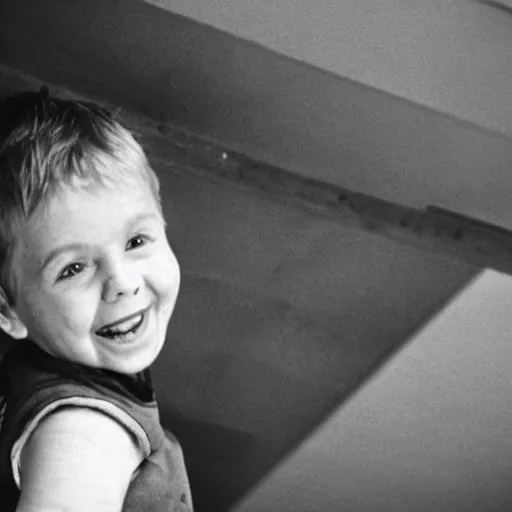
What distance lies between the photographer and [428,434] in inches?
46.6

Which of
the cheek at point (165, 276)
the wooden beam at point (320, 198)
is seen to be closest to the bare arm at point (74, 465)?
the cheek at point (165, 276)

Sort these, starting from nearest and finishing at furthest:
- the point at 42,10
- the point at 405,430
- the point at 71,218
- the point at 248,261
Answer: the point at 71,218 → the point at 42,10 → the point at 248,261 → the point at 405,430

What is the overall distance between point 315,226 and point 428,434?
275mm

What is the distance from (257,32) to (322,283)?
0.27 meters

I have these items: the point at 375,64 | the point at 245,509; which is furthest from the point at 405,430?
the point at 375,64

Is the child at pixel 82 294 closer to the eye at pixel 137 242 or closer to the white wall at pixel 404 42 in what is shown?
the eye at pixel 137 242

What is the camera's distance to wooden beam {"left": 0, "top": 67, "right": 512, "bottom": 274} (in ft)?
3.27

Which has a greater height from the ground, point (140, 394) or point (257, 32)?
point (257, 32)

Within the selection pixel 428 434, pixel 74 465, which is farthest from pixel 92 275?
pixel 428 434

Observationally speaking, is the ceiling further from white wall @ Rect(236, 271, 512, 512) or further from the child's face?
the child's face

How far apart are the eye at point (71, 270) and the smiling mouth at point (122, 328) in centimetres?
4

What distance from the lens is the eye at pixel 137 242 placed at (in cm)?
83

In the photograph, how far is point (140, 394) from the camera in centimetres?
83

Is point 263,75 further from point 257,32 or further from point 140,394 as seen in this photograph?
point 140,394
